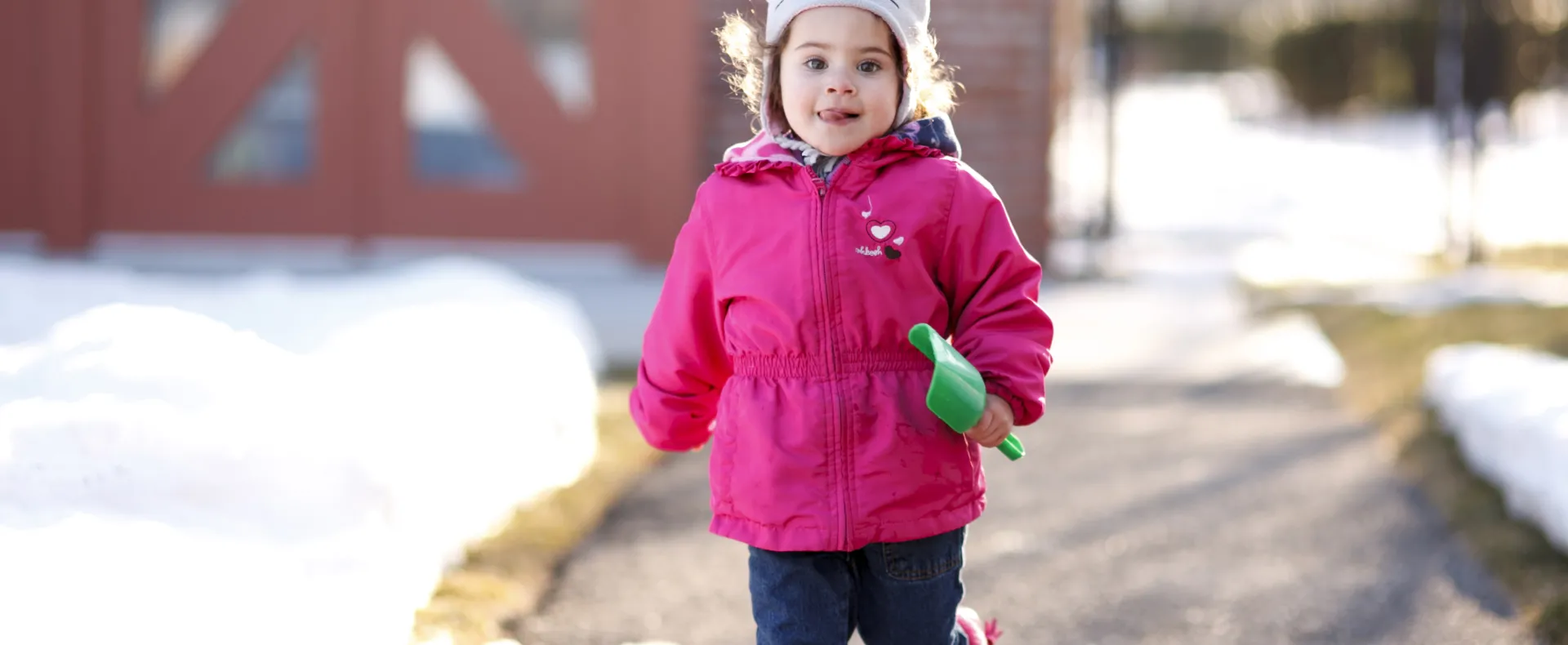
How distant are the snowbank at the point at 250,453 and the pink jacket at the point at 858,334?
820 mm

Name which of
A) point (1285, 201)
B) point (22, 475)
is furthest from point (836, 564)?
point (1285, 201)

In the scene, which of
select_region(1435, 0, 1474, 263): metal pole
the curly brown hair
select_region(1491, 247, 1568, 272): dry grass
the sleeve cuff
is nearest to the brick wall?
select_region(1435, 0, 1474, 263): metal pole

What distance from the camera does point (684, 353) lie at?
253 cm

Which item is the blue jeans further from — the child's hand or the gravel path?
the gravel path

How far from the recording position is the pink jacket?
7.63 ft

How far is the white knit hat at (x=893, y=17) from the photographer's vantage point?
92.5 inches

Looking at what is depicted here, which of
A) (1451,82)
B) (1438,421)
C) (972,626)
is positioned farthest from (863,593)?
(1451,82)

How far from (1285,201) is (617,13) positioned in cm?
771

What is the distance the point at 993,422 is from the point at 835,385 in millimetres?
230

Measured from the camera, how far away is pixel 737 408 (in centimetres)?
241

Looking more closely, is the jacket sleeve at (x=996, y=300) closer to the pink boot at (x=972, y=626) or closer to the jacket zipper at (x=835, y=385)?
the jacket zipper at (x=835, y=385)

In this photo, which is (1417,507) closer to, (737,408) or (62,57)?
(737,408)

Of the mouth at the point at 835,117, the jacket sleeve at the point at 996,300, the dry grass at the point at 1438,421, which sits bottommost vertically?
the dry grass at the point at 1438,421

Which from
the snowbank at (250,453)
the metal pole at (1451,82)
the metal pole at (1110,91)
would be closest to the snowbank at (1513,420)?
the snowbank at (250,453)
